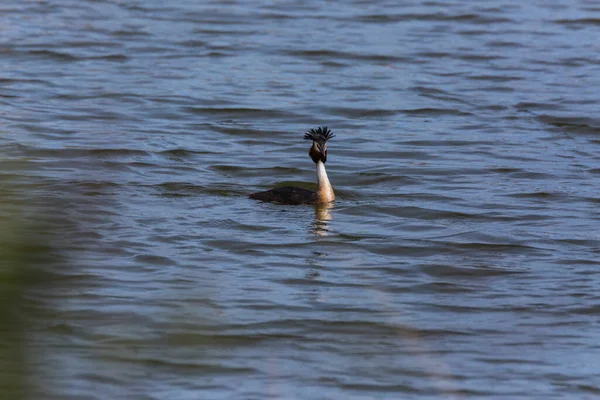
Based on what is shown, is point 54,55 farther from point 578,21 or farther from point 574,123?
point 578,21

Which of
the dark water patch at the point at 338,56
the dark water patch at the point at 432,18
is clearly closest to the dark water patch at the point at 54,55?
the dark water patch at the point at 338,56

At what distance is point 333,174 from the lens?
50.6 ft

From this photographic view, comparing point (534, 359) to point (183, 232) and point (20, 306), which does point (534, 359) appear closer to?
point (183, 232)

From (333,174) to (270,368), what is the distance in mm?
7699

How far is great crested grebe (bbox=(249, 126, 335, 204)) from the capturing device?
43.1ft

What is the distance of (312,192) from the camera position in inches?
528

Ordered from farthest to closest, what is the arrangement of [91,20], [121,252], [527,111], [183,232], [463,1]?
[463,1]
[91,20]
[527,111]
[183,232]
[121,252]

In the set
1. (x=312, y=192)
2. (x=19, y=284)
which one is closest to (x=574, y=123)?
(x=312, y=192)

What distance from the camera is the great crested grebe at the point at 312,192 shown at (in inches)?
517

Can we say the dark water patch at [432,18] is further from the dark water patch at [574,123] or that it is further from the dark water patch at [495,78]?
the dark water patch at [574,123]

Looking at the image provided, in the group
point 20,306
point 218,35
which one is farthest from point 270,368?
A: point 218,35

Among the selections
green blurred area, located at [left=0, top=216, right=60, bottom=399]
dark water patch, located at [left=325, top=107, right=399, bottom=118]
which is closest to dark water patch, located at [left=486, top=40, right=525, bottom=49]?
dark water patch, located at [left=325, top=107, right=399, bottom=118]

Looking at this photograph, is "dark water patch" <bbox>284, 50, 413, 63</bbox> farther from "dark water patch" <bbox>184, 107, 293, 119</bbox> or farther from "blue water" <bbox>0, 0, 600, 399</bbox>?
"dark water patch" <bbox>184, 107, 293, 119</bbox>

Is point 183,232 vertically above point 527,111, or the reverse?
point 527,111
